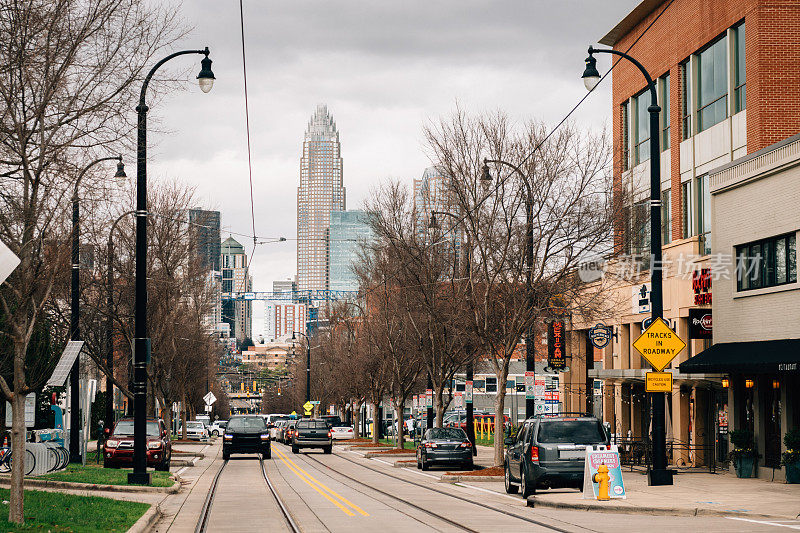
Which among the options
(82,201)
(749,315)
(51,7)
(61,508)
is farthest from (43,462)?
(749,315)

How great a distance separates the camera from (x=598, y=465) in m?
20.7

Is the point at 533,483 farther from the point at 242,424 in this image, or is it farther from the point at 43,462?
the point at 242,424

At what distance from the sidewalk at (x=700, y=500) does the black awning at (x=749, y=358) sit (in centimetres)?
275

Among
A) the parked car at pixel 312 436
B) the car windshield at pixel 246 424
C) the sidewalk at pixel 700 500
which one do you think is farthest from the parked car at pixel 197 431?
the sidewalk at pixel 700 500

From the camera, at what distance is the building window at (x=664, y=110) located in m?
39.8

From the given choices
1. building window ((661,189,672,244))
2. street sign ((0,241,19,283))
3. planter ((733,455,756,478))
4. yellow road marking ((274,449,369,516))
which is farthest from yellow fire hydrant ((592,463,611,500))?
building window ((661,189,672,244))

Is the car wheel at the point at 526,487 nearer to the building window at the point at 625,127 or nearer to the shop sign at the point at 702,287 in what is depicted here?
the shop sign at the point at 702,287

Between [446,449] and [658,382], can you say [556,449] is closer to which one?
[658,382]

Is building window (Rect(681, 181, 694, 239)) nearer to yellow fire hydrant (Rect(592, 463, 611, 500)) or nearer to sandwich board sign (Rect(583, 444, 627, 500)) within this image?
sandwich board sign (Rect(583, 444, 627, 500))

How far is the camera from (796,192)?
25.4 meters

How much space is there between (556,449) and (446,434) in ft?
45.5

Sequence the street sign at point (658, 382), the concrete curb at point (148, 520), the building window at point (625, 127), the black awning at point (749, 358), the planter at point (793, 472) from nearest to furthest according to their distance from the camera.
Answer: the concrete curb at point (148, 520) → the street sign at point (658, 382) → the black awning at point (749, 358) → the planter at point (793, 472) → the building window at point (625, 127)

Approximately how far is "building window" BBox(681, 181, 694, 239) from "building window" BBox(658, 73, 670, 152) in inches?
96.9

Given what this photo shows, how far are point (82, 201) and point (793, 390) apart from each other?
17871 mm
